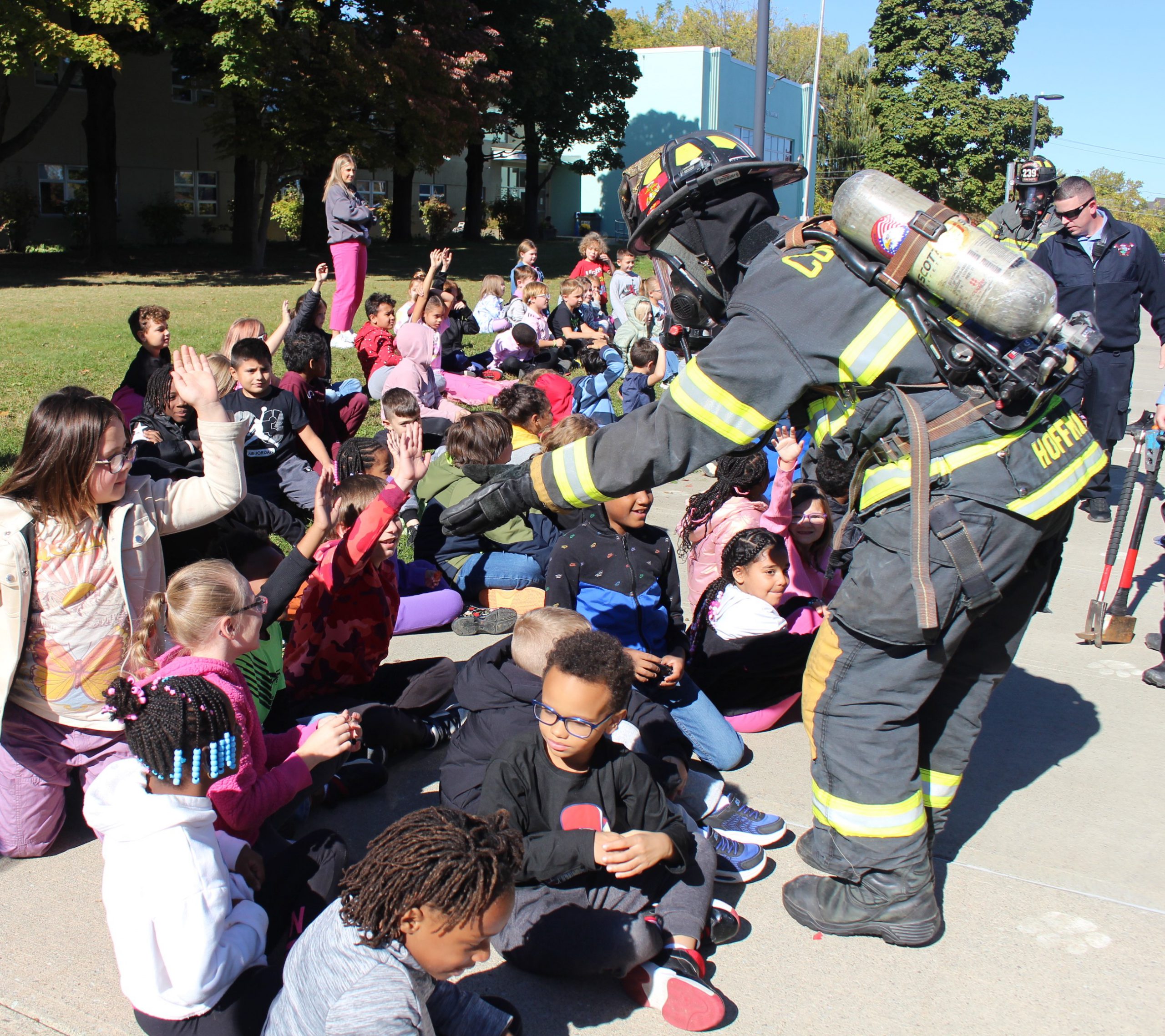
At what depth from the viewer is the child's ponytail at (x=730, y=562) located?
4484mm

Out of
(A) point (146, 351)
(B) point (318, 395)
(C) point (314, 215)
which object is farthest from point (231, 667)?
(C) point (314, 215)

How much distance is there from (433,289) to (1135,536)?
792cm

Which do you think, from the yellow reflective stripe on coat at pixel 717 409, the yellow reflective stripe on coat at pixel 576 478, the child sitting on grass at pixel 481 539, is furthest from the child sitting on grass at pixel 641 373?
the yellow reflective stripe on coat at pixel 717 409

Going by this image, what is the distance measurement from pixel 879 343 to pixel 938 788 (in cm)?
149

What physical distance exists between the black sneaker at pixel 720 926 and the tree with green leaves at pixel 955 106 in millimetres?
47664

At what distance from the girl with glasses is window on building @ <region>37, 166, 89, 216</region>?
29.5m

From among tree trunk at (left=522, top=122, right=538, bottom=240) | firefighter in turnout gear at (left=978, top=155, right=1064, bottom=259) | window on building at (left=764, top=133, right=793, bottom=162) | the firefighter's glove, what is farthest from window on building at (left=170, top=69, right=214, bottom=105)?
the firefighter's glove

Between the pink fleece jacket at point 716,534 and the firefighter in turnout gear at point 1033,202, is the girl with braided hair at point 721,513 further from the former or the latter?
the firefighter in turnout gear at point 1033,202

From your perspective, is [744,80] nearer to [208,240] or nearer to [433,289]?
[208,240]

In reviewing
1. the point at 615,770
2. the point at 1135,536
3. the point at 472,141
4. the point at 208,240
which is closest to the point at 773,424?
the point at 615,770

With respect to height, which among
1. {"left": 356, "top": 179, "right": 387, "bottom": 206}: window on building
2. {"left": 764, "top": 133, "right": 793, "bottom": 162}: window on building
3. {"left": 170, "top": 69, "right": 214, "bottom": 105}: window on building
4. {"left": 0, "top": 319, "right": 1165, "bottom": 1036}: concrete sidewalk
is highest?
{"left": 764, "top": 133, "right": 793, "bottom": 162}: window on building

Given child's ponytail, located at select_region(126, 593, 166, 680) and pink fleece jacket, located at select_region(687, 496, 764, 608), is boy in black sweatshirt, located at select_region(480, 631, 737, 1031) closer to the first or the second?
child's ponytail, located at select_region(126, 593, 166, 680)

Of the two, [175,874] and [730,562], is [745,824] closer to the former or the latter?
[730,562]

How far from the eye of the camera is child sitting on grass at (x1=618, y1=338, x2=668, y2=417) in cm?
945
